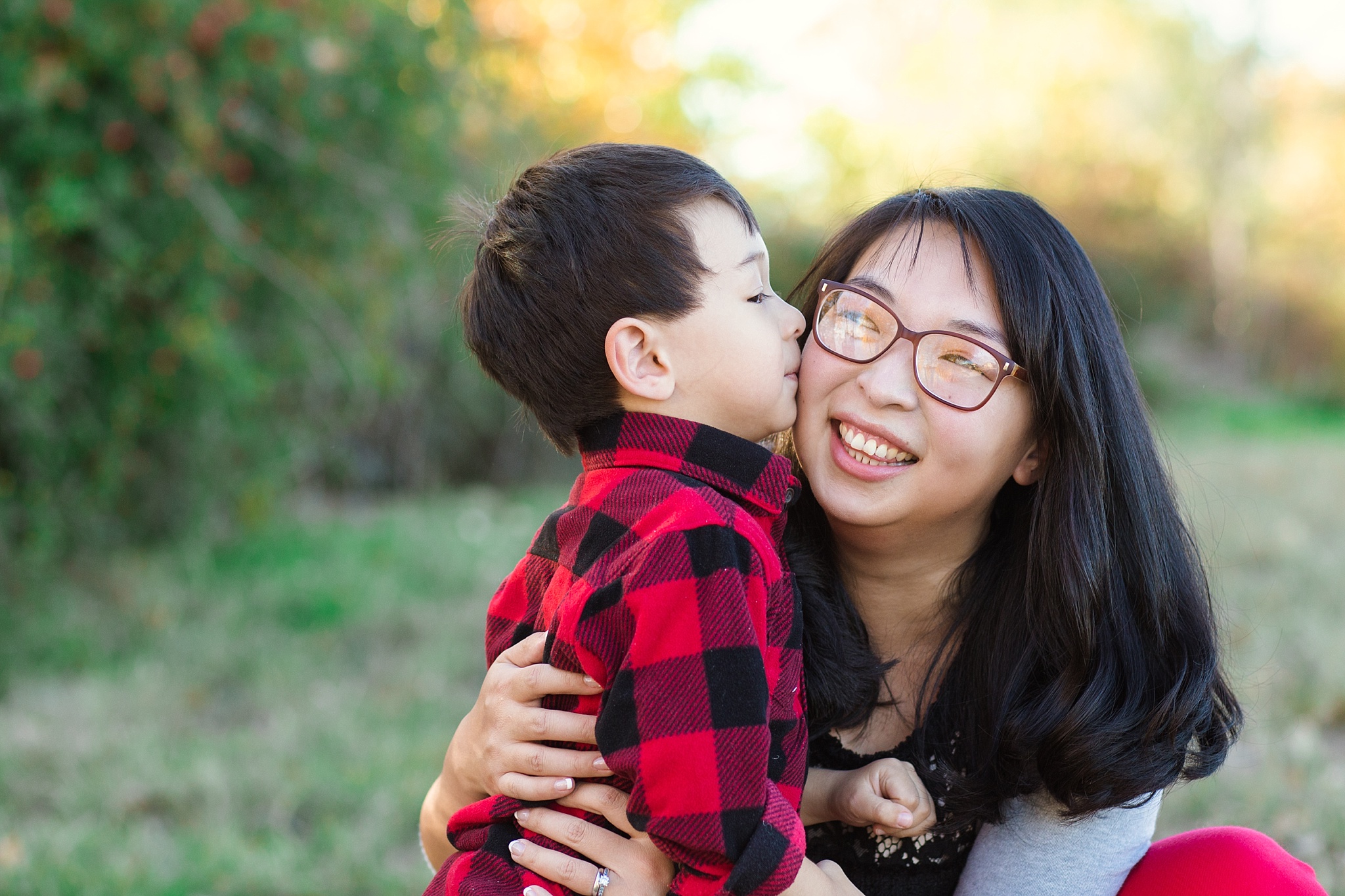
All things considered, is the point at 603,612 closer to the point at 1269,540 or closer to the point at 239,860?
the point at 239,860

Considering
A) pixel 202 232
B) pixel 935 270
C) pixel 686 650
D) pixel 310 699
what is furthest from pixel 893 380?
pixel 202 232

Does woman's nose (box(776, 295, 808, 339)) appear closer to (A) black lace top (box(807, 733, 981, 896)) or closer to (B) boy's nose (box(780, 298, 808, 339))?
(B) boy's nose (box(780, 298, 808, 339))

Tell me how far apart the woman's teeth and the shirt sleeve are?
425 mm

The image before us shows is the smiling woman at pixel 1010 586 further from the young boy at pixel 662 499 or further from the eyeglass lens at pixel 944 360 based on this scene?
the young boy at pixel 662 499

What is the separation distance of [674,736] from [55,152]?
12.3 ft

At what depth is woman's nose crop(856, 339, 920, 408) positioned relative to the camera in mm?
1709

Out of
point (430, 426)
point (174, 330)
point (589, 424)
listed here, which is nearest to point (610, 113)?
point (430, 426)

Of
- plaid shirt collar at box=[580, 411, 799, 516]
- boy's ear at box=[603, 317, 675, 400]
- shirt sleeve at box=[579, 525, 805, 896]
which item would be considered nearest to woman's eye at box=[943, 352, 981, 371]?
plaid shirt collar at box=[580, 411, 799, 516]

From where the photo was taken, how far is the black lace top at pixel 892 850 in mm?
1847

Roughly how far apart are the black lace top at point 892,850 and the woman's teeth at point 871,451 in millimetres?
487

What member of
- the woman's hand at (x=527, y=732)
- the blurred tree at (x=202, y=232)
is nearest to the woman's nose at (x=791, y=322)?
the woman's hand at (x=527, y=732)

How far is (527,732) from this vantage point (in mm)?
1614

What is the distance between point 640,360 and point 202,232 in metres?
3.52

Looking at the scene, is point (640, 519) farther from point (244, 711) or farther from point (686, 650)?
point (244, 711)
